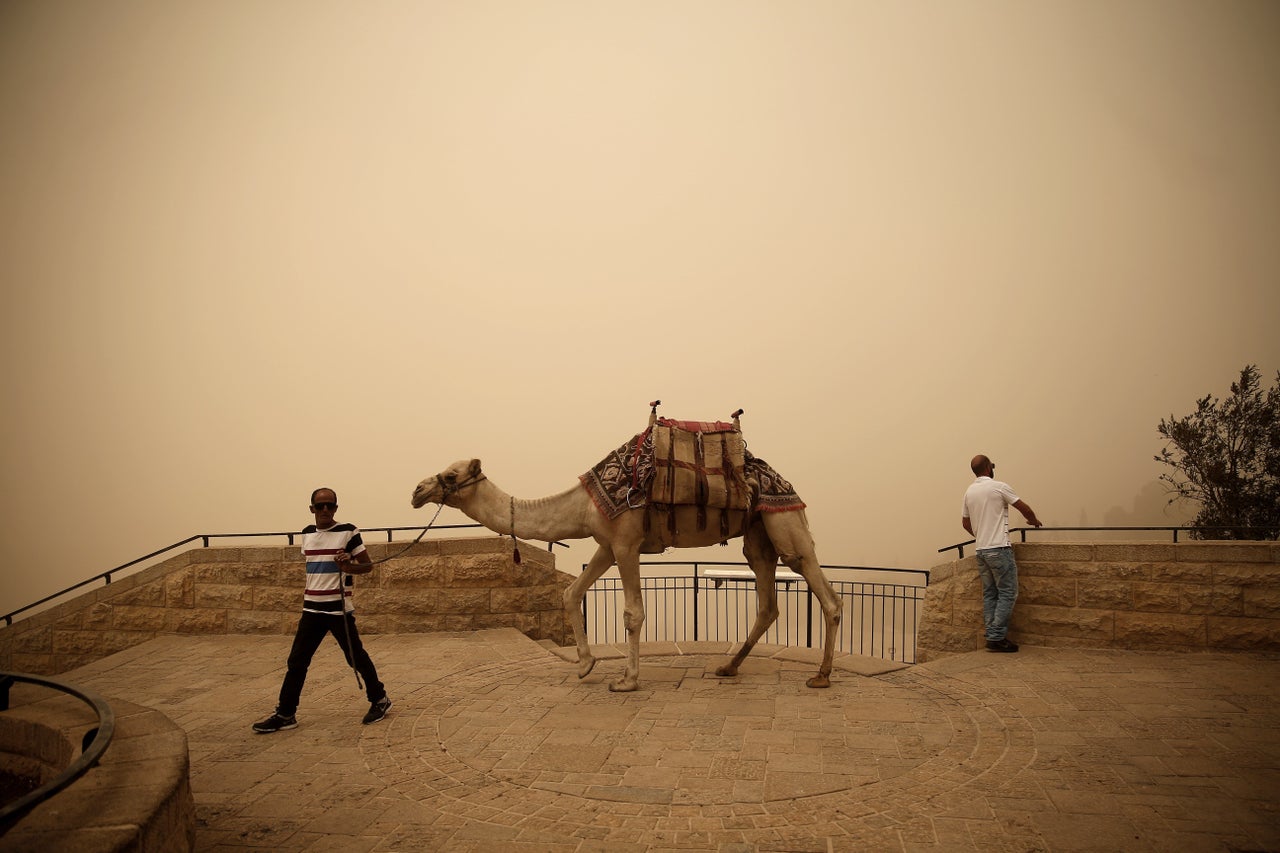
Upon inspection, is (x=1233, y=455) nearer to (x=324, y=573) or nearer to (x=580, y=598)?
(x=580, y=598)

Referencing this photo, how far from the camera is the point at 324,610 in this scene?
232 inches

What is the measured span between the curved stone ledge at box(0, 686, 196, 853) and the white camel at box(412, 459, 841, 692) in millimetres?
3062

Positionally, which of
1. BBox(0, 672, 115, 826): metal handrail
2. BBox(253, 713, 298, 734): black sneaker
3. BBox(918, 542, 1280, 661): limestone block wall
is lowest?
BBox(253, 713, 298, 734): black sneaker

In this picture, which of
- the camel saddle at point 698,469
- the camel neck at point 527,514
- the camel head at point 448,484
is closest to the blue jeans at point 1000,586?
the camel saddle at point 698,469

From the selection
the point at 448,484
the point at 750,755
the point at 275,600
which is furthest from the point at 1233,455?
the point at 275,600

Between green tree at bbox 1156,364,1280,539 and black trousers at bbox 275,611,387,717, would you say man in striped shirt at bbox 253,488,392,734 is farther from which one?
green tree at bbox 1156,364,1280,539

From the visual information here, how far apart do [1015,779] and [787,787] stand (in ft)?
4.45

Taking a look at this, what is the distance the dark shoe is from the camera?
5.98 metres

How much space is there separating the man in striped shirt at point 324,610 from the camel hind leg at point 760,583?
3139 mm

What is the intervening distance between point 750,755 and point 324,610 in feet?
10.7

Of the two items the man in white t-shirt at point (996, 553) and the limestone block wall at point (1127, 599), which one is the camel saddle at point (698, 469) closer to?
the man in white t-shirt at point (996, 553)

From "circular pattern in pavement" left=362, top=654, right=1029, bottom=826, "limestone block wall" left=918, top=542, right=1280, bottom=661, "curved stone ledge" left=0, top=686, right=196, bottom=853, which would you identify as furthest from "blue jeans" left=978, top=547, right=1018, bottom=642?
"curved stone ledge" left=0, top=686, right=196, bottom=853

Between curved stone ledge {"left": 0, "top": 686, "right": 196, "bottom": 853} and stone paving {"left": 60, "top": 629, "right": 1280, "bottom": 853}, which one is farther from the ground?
curved stone ledge {"left": 0, "top": 686, "right": 196, "bottom": 853}

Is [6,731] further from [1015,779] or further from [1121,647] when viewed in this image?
[1121,647]
